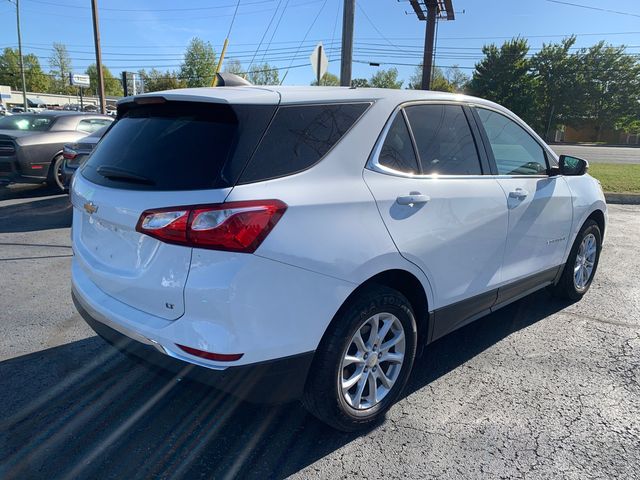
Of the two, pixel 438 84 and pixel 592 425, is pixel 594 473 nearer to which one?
pixel 592 425

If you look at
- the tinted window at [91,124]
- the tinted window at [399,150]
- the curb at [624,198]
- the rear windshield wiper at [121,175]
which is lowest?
the curb at [624,198]

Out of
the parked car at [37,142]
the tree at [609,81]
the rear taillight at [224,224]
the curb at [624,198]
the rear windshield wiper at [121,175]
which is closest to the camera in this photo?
the rear taillight at [224,224]

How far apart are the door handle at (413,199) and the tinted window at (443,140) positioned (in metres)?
0.22

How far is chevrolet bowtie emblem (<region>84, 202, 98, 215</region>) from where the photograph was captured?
2.47m

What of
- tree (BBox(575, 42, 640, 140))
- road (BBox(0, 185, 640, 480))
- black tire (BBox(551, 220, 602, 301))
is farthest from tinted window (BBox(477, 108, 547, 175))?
tree (BBox(575, 42, 640, 140))

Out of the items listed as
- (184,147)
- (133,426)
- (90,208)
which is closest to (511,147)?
(184,147)

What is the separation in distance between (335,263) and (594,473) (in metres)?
1.65

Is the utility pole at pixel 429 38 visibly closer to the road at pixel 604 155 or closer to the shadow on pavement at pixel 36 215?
the road at pixel 604 155

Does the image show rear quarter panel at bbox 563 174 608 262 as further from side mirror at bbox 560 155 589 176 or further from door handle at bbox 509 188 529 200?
door handle at bbox 509 188 529 200

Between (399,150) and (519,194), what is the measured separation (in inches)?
48.4

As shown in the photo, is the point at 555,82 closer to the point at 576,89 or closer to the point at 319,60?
the point at 576,89

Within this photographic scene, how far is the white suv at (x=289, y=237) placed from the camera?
6.62ft

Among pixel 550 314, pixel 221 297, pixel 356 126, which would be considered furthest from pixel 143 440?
pixel 550 314

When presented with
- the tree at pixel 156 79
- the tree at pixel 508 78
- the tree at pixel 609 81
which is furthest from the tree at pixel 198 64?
the tree at pixel 609 81
